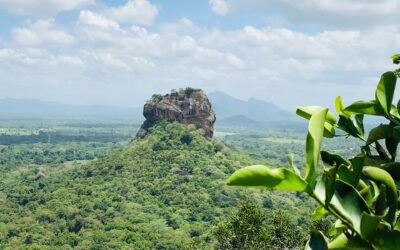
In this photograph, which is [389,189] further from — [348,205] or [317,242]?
[317,242]

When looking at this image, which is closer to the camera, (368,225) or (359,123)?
(368,225)

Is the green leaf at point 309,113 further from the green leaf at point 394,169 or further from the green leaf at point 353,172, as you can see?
the green leaf at point 353,172

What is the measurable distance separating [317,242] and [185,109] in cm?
8900

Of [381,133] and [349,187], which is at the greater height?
[381,133]

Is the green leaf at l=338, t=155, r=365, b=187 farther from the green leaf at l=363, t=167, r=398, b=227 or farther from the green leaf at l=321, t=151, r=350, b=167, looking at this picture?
the green leaf at l=321, t=151, r=350, b=167

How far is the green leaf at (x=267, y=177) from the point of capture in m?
1.40

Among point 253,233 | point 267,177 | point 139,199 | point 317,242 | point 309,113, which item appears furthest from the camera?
point 139,199

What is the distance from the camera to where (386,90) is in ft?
6.45

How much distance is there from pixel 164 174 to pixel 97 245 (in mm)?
26017

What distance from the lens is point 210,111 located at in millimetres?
92312

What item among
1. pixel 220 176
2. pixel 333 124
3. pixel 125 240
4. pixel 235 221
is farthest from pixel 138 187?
pixel 333 124

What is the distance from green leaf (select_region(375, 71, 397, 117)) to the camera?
192cm

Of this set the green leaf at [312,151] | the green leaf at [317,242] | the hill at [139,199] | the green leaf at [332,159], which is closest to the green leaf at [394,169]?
the green leaf at [332,159]

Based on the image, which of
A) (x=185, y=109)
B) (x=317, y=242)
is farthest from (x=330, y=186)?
(x=185, y=109)
